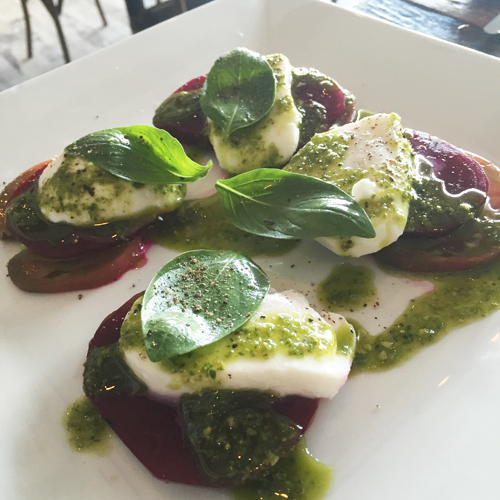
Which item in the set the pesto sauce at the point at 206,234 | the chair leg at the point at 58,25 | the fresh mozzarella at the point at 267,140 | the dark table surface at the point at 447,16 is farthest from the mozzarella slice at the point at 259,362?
the chair leg at the point at 58,25

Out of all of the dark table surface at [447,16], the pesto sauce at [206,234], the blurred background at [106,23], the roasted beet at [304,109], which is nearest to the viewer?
the pesto sauce at [206,234]

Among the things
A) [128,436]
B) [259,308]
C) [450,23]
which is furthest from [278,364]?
[450,23]

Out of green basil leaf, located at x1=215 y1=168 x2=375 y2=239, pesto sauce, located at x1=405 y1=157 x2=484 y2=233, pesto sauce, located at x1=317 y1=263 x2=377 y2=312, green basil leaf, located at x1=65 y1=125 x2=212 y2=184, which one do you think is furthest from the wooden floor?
pesto sauce, located at x1=405 y1=157 x2=484 y2=233

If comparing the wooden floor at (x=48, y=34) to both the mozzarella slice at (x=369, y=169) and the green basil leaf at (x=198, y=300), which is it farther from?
the green basil leaf at (x=198, y=300)

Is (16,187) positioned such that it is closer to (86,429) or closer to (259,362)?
(86,429)

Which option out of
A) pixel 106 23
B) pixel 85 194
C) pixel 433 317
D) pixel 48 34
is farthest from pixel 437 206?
pixel 48 34

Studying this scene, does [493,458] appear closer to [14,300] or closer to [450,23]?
[14,300]
